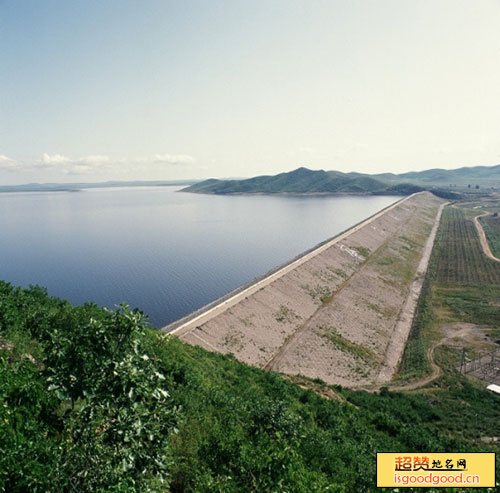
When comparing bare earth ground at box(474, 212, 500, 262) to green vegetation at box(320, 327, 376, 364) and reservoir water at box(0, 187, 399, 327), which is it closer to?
reservoir water at box(0, 187, 399, 327)

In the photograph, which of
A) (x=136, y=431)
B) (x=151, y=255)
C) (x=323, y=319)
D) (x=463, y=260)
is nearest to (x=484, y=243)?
(x=463, y=260)

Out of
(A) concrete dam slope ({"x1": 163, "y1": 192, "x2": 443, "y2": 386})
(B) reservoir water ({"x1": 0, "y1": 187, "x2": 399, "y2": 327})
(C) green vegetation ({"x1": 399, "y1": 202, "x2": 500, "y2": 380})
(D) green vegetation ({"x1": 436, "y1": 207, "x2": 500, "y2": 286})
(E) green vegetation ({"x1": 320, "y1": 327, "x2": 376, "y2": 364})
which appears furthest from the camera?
(D) green vegetation ({"x1": 436, "y1": 207, "x2": 500, "y2": 286})

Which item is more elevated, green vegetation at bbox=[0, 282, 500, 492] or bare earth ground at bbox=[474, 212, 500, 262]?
green vegetation at bbox=[0, 282, 500, 492]

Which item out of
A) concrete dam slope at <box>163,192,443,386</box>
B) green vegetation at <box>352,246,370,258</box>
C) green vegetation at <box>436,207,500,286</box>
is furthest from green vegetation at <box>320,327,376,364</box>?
green vegetation at <box>352,246,370,258</box>

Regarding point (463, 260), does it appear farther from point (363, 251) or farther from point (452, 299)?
point (452, 299)

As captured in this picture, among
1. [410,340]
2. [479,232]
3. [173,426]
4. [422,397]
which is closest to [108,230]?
[410,340]

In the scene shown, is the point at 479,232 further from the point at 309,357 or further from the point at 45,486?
the point at 45,486
